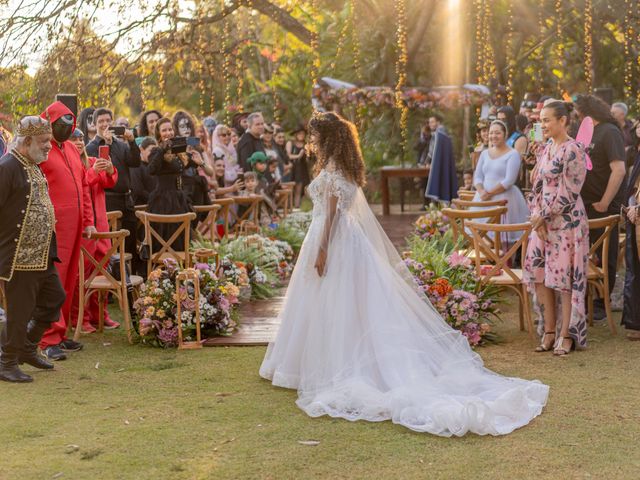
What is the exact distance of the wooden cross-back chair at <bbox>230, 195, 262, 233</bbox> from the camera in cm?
1182

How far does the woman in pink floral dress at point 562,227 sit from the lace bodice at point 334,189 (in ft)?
4.99

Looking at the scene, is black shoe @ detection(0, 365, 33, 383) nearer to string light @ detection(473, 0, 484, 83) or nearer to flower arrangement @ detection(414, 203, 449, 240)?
flower arrangement @ detection(414, 203, 449, 240)

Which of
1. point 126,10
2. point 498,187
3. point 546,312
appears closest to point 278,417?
point 546,312

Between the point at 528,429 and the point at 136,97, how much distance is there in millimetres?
13707

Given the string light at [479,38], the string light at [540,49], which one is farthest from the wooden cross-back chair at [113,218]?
the string light at [540,49]

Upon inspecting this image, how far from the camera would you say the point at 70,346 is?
25.4 feet

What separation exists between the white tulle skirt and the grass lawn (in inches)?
6.4

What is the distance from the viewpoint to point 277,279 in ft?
35.0

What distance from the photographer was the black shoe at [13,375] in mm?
6672

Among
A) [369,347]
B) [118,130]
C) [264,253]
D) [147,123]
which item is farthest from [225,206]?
[369,347]

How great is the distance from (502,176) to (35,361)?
16.1ft

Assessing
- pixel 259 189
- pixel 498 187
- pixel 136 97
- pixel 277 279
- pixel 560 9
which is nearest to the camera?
pixel 498 187

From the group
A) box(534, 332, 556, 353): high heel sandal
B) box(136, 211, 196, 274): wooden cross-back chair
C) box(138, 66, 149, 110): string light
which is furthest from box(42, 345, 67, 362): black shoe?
box(138, 66, 149, 110): string light

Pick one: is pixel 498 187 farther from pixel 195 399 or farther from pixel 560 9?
pixel 560 9
